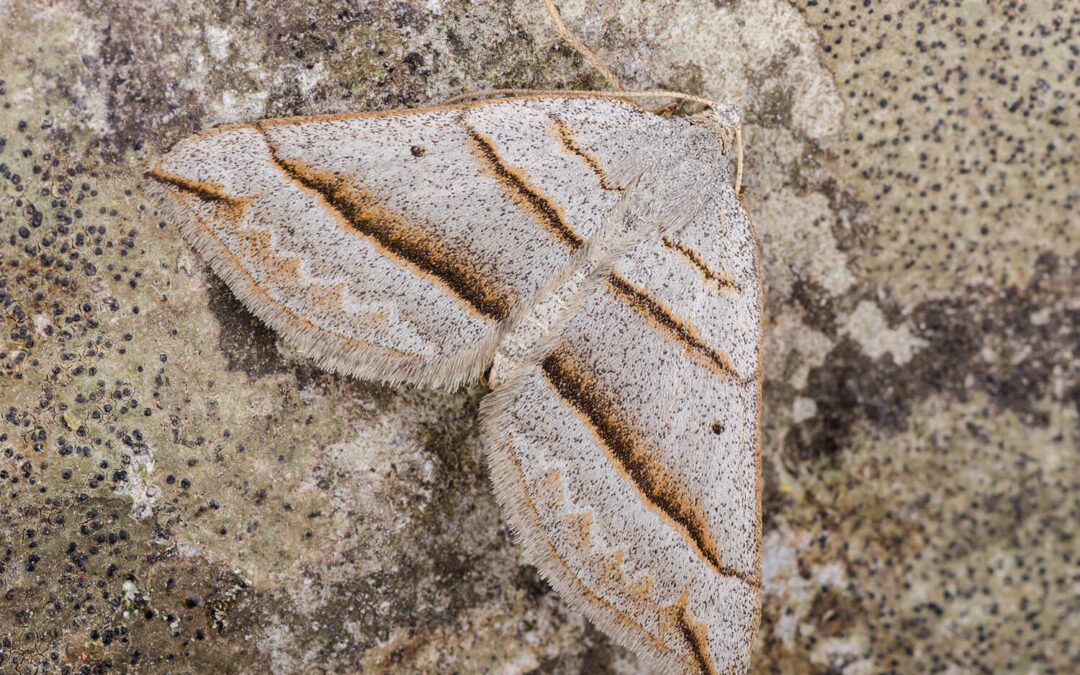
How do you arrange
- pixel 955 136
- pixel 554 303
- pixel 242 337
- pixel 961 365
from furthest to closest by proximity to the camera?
pixel 961 365 < pixel 955 136 < pixel 242 337 < pixel 554 303

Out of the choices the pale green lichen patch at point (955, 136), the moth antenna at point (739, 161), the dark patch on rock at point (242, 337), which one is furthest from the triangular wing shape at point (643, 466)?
the pale green lichen patch at point (955, 136)

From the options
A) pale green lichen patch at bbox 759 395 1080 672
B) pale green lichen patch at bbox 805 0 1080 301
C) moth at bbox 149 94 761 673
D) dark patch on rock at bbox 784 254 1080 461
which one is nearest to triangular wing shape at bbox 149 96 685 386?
moth at bbox 149 94 761 673

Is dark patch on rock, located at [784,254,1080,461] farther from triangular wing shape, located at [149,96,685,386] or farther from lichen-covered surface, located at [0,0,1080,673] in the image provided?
triangular wing shape, located at [149,96,685,386]

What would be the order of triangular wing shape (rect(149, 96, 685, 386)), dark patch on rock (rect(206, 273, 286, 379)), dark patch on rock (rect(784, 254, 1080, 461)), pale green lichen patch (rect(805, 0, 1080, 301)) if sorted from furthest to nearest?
dark patch on rock (rect(784, 254, 1080, 461)) < pale green lichen patch (rect(805, 0, 1080, 301)) < dark patch on rock (rect(206, 273, 286, 379)) < triangular wing shape (rect(149, 96, 685, 386))

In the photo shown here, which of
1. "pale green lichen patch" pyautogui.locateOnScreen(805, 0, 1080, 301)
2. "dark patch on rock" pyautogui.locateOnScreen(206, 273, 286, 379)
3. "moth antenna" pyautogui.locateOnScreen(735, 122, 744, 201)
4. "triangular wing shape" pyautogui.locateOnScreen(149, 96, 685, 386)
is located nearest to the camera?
"triangular wing shape" pyautogui.locateOnScreen(149, 96, 685, 386)

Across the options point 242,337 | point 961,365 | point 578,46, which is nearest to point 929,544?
point 961,365

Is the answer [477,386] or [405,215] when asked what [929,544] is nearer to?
[477,386]
